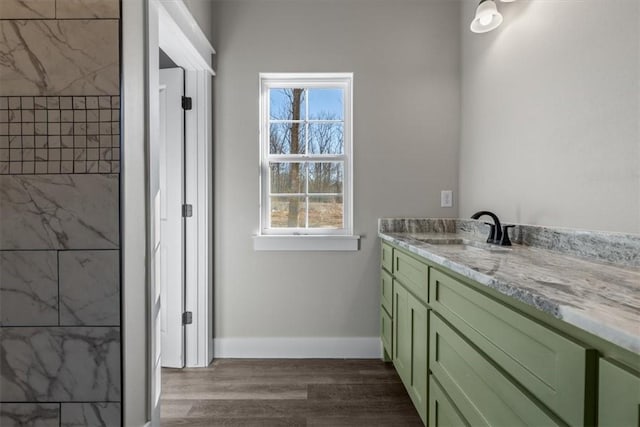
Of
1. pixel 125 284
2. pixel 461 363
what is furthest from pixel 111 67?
pixel 461 363

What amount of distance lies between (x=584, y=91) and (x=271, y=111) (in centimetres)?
187

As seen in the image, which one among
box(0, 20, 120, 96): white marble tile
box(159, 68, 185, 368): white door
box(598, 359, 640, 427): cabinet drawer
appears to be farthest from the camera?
box(159, 68, 185, 368): white door

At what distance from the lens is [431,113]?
2.33 m

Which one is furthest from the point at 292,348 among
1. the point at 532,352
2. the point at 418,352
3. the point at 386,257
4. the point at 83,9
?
the point at 83,9

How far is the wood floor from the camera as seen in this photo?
65.9 inches

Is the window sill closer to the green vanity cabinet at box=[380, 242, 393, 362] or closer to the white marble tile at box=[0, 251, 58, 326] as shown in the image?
the green vanity cabinet at box=[380, 242, 393, 362]

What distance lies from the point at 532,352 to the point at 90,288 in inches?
59.9

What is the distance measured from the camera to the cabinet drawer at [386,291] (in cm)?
200

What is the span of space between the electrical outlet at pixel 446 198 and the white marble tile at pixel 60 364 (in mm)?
2130

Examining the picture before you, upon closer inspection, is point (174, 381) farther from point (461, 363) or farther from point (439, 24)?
point (439, 24)

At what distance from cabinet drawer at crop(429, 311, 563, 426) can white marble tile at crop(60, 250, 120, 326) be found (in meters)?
1.31

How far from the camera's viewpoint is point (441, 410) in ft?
4.03

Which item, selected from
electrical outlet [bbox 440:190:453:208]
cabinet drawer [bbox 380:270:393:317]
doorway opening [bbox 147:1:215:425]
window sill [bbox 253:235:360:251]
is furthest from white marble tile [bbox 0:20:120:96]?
electrical outlet [bbox 440:190:453:208]

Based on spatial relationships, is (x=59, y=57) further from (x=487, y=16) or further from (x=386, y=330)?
(x=386, y=330)
